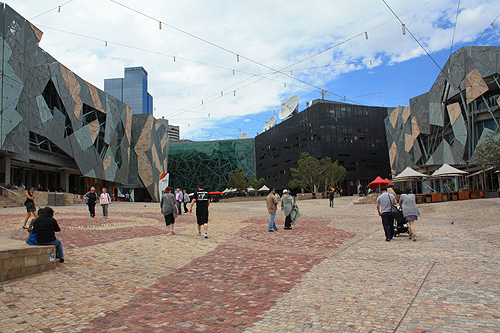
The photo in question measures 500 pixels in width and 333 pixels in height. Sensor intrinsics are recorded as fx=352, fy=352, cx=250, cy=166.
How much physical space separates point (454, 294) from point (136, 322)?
4305mm

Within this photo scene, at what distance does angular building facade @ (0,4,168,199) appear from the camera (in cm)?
3000

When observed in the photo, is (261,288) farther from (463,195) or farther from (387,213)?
(463,195)

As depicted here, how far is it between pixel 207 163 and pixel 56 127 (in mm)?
56532

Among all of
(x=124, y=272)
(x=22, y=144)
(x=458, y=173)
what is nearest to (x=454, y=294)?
(x=124, y=272)

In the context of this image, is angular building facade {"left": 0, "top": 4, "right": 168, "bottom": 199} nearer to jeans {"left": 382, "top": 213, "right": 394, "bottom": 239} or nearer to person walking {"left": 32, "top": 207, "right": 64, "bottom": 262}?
person walking {"left": 32, "top": 207, "right": 64, "bottom": 262}

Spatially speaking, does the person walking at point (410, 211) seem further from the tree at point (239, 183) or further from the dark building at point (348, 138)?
the dark building at point (348, 138)

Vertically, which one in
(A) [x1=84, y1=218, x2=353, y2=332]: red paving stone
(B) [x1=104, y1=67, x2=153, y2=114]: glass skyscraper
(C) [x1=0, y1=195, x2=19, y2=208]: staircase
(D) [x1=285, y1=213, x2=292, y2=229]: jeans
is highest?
(B) [x1=104, y1=67, x2=153, y2=114]: glass skyscraper

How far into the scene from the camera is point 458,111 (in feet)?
126

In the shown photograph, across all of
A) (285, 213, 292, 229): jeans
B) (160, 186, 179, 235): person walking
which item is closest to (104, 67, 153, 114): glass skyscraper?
(285, 213, 292, 229): jeans

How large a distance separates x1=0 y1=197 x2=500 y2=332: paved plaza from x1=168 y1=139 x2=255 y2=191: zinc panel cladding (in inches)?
3250

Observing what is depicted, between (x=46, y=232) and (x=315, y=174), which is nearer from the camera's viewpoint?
(x=46, y=232)

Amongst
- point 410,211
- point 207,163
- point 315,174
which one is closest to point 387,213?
point 410,211

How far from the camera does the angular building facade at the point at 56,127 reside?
98.4 ft

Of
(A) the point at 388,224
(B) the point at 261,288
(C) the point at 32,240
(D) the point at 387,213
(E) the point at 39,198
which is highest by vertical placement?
(E) the point at 39,198
